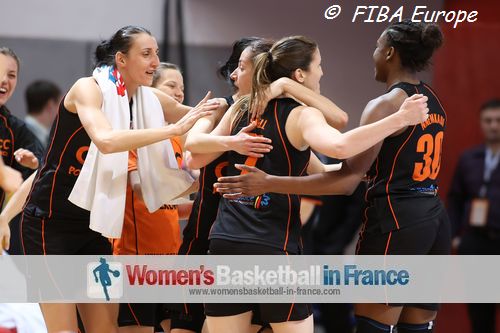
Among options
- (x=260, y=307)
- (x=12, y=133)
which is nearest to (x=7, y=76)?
(x=12, y=133)

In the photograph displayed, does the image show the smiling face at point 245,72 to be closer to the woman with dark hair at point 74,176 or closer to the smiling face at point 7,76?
the woman with dark hair at point 74,176

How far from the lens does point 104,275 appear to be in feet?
14.3

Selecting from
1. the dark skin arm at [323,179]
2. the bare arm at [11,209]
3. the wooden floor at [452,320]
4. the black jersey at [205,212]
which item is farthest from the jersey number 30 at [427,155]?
the wooden floor at [452,320]

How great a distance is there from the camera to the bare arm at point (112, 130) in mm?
3924

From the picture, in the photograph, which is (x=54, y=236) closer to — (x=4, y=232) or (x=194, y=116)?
(x=4, y=232)

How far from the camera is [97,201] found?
4.14 meters

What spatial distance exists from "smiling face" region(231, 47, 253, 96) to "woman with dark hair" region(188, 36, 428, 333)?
212 mm

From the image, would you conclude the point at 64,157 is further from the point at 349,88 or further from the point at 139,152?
the point at 349,88

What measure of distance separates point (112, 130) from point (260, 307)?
1.04m

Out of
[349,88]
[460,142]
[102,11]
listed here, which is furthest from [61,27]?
[460,142]

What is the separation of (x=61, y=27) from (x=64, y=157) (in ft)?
12.1

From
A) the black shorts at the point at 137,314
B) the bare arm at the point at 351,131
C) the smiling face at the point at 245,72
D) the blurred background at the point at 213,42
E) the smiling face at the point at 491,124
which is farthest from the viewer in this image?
the blurred background at the point at 213,42
